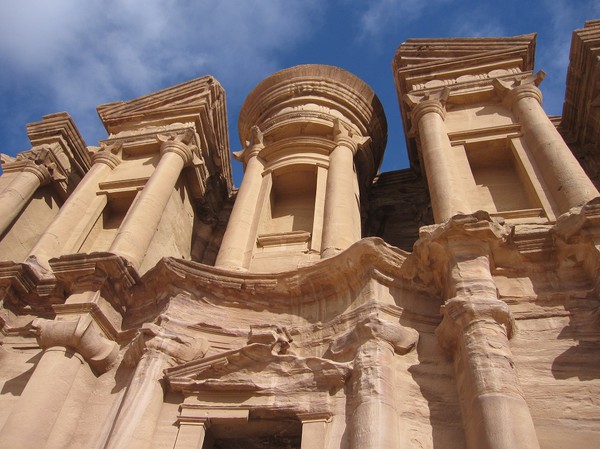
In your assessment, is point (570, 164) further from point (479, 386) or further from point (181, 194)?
point (181, 194)

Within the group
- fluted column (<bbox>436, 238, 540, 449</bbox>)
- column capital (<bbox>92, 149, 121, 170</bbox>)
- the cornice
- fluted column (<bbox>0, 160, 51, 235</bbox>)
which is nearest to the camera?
fluted column (<bbox>436, 238, 540, 449</bbox>)

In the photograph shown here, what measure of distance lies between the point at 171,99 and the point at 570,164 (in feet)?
36.4

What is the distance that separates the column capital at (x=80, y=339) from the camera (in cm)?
891

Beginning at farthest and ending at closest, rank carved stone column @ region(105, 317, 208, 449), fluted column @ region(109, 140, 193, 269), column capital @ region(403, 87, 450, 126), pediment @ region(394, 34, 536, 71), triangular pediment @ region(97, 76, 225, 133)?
triangular pediment @ region(97, 76, 225, 133) → pediment @ region(394, 34, 536, 71) → column capital @ region(403, 87, 450, 126) → fluted column @ region(109, 140, 193, 269) → carved stone column @ region(105, 317, 208, 449)

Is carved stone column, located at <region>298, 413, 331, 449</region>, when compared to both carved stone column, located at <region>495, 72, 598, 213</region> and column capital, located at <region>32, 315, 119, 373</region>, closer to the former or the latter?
column capital, located at <region>32, 315, 119, 373</region>

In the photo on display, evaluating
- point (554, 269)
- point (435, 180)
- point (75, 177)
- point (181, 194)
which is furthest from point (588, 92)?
point (75, 177)

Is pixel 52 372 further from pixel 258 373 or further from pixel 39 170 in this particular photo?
pixel 39 170

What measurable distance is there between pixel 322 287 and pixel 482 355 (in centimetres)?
324

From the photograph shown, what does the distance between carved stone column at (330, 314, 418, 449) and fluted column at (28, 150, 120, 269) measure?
7.10 metres

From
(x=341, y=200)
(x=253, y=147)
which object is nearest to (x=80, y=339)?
(x=341, y=200)

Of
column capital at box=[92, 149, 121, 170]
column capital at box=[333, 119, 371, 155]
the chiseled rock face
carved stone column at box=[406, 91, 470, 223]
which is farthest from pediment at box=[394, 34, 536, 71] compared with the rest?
column capital at box=[92, 149, 121, 170]

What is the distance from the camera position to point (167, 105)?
16.6 meters

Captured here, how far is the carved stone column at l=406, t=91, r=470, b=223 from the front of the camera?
10.4 metres

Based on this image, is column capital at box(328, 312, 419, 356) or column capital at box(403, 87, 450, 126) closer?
column capital at box(328, 312, 419, 356)
